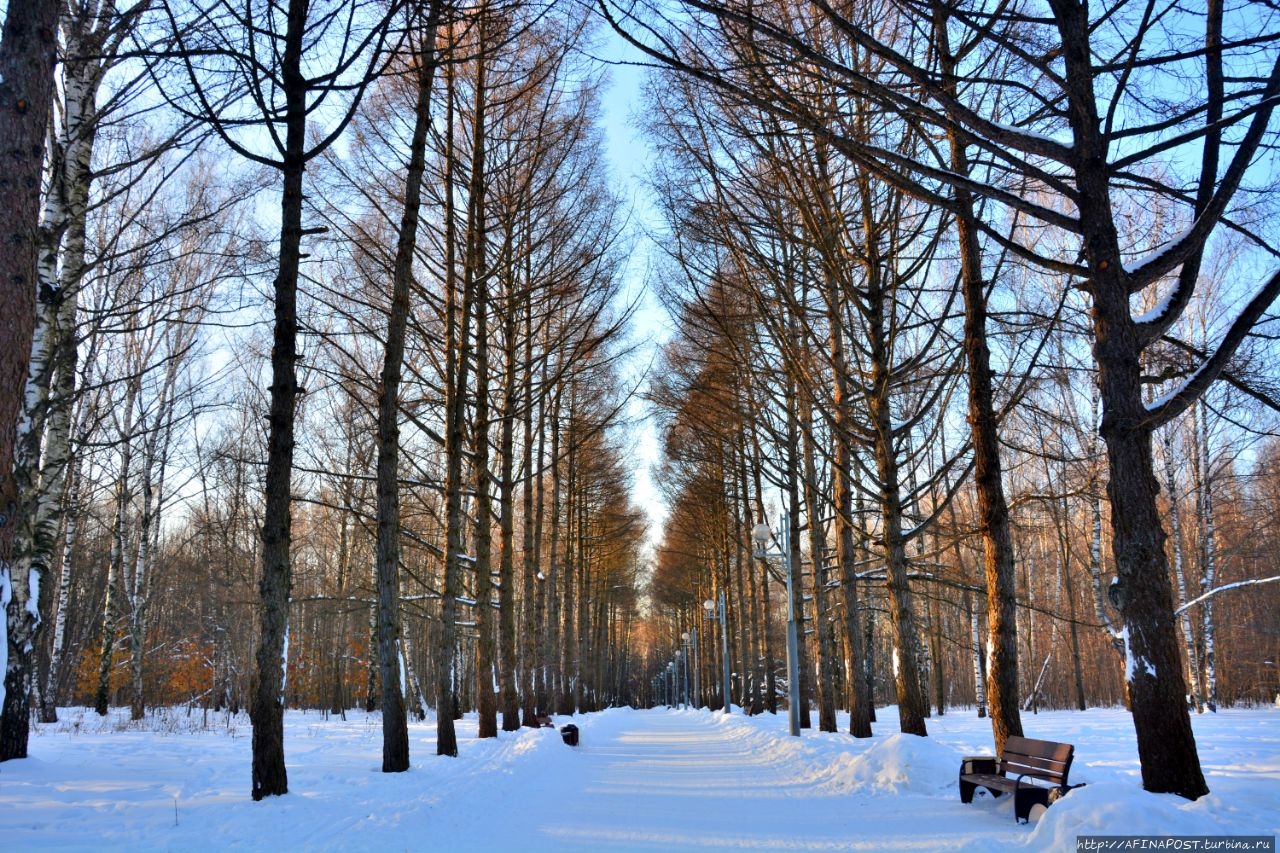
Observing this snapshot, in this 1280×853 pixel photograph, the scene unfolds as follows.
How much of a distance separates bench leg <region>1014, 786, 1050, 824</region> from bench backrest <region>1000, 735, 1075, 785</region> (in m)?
0.16

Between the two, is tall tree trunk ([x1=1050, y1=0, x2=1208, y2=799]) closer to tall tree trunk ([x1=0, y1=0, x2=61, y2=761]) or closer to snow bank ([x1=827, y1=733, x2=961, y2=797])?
snow bank ([x1=827, y1=733, x2=961, y2=797])

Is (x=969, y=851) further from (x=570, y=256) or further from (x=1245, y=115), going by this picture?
(x=570, y=256)

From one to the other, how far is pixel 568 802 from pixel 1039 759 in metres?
4.41

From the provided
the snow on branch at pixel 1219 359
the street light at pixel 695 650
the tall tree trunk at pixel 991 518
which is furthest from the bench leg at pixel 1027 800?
the street light at pixel 695 650

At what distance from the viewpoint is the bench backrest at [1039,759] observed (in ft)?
19.4

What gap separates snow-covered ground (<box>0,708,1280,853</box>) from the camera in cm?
482

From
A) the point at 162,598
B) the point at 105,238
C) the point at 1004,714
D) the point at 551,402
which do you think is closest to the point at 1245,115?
the point at 1004,714

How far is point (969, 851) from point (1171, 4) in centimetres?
632

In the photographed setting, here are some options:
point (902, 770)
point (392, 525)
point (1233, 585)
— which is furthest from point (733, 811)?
point (1233, 585)

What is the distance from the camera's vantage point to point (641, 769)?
1131 cm

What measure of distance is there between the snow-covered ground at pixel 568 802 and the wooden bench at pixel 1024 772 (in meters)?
0.23

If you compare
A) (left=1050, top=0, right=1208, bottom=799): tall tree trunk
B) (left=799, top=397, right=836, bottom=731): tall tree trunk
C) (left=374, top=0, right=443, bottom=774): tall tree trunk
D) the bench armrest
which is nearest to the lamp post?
(left=799, top=397, right=836, bottom=731): tall tree trunk

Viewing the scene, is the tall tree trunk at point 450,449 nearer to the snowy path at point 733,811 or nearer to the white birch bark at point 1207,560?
the snowy path at point 733,811

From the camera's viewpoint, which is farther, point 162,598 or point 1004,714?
point 162,598
